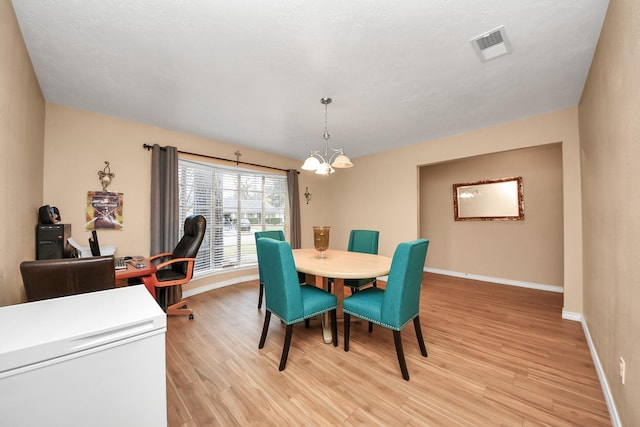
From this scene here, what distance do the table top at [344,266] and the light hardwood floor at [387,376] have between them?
28.1 inches

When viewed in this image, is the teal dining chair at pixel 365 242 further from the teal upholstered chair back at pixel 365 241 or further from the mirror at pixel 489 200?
the mirror at pixel 489 200

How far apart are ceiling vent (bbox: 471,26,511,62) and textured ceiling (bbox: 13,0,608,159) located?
0.04m

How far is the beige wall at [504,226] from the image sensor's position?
3.80 m

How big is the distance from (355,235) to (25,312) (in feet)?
9.95

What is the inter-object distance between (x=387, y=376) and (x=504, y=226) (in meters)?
3.83

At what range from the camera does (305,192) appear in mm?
5195

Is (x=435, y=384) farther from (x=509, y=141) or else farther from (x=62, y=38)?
(x=62, y=38)

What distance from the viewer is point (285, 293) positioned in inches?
74.2

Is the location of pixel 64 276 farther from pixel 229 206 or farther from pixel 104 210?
pixel 229 206

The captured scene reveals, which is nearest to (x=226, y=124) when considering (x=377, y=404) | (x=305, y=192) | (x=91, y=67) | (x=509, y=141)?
(x=91, y=67)

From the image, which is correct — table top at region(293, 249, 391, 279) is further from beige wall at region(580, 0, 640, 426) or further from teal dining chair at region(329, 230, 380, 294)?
beige wall at region(580, 0, 640, 426)

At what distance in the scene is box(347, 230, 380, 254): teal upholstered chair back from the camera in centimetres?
323

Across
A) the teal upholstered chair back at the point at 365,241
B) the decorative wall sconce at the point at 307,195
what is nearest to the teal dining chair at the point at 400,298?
the teal upholstered chair back at the point at 365,241

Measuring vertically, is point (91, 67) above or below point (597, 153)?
above
